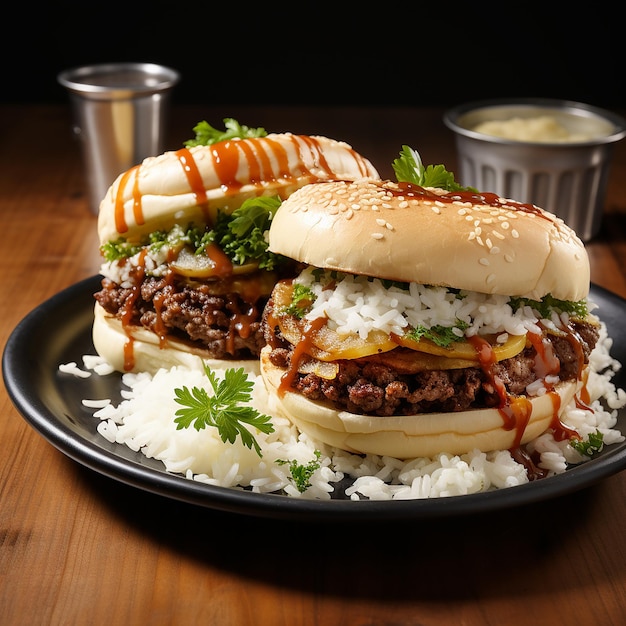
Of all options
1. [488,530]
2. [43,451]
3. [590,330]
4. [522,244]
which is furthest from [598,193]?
[43,451]

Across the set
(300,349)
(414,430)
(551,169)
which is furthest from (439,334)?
(551,169)

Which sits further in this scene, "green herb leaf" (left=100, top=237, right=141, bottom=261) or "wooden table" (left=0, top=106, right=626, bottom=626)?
"green herb leaf" (left=100, top=237, right=141, bottom=261)

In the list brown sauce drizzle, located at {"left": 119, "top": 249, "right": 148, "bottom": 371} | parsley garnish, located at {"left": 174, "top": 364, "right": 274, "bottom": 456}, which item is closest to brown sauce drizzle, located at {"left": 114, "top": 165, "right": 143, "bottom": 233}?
brown sauce drizzle, located at {"left": 119, "top": 249, "right": 148, "bottom": 371}

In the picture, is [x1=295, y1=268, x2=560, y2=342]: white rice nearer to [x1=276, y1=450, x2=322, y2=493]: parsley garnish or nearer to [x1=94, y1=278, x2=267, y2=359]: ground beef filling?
[x1=276, y1=450, x2=322, y2=493]: parsley garnish

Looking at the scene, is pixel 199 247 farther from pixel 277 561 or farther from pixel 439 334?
pixel 277 561

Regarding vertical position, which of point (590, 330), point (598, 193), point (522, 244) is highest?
point (522, 244)

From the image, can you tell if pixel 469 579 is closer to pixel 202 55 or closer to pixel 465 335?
pixel 465 335
